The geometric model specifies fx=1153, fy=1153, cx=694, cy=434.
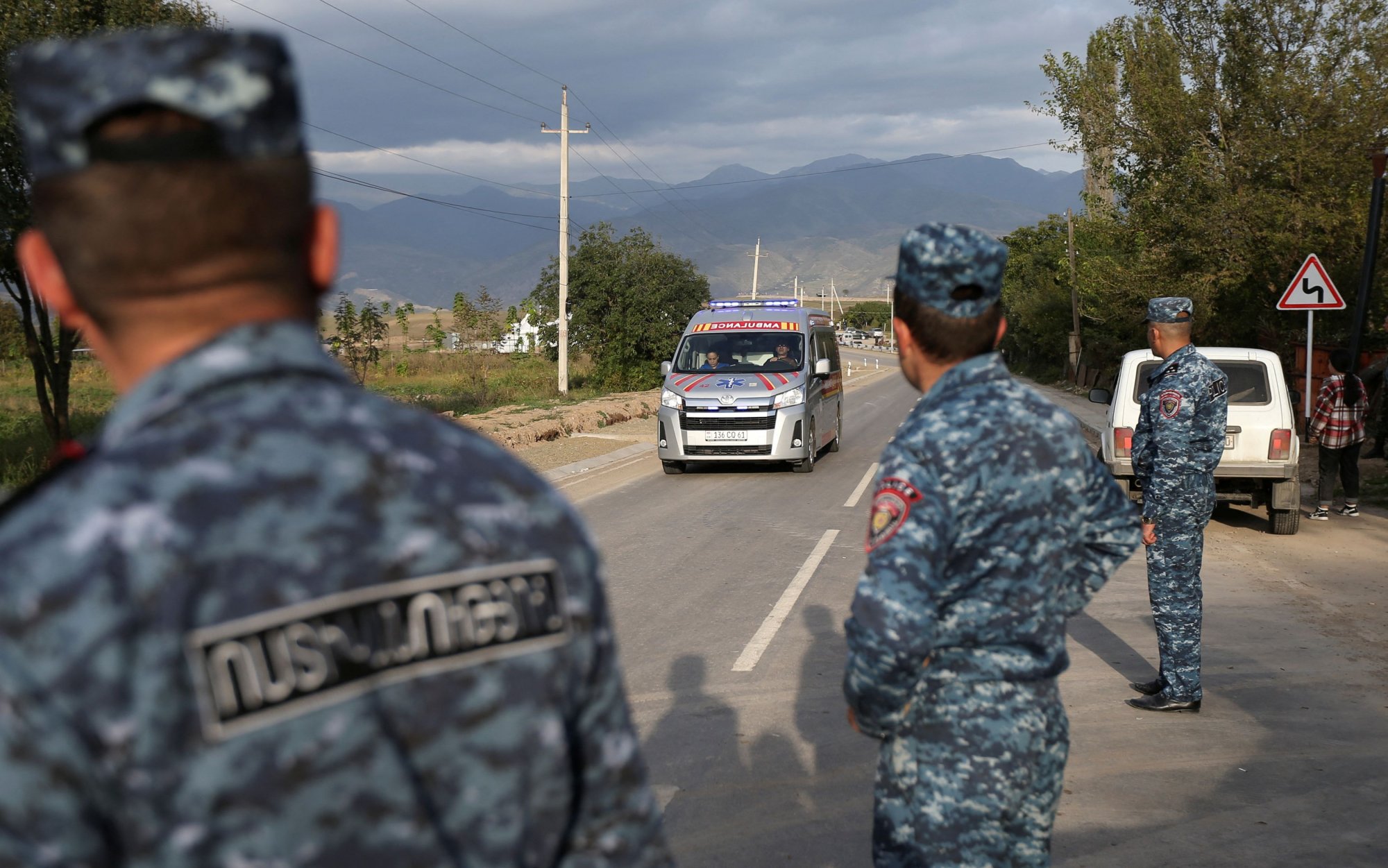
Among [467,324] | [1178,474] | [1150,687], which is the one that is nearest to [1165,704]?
[1150,687]

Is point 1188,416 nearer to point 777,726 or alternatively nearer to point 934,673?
point 777,726

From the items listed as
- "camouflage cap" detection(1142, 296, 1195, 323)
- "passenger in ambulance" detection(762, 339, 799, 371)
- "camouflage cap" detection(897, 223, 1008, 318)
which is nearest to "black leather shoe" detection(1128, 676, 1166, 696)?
"camouflage cap" detection(1142, 296, 1195, 323)

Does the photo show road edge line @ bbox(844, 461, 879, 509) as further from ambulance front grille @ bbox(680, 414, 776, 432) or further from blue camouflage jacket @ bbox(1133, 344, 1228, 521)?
blue camouflage jacket @ bbox(1133, 344, 1228, 521)

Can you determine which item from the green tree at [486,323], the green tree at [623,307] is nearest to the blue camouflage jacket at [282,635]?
the green tree at [623,307]

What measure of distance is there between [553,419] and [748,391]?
7.36 meters

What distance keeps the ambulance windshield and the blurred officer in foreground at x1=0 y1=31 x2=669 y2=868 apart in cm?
1494

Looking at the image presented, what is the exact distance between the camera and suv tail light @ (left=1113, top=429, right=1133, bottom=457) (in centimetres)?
1194

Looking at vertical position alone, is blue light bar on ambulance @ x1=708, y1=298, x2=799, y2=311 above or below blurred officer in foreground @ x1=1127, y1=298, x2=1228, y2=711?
above

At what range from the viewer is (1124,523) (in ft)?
9.33

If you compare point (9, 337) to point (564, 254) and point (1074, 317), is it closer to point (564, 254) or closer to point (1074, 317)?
point (564, 254)

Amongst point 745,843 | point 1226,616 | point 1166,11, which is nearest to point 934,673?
point 745,843

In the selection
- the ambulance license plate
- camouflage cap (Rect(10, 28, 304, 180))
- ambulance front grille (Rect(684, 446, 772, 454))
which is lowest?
ambulance front grille (Rect(684, 446, 772, 454))

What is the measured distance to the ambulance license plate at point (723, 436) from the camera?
1539cm

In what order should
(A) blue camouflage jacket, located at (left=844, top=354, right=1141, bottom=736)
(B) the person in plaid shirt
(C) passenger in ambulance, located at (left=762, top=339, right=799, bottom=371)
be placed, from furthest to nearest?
(C) passenger in ambulance, located at (left=762, top=339, right=799, bottom=371) → (B) the person in plaid shirt → (A) blue camouflage jacket, located at (left=844, top=354, right=1141, bottom=736)
